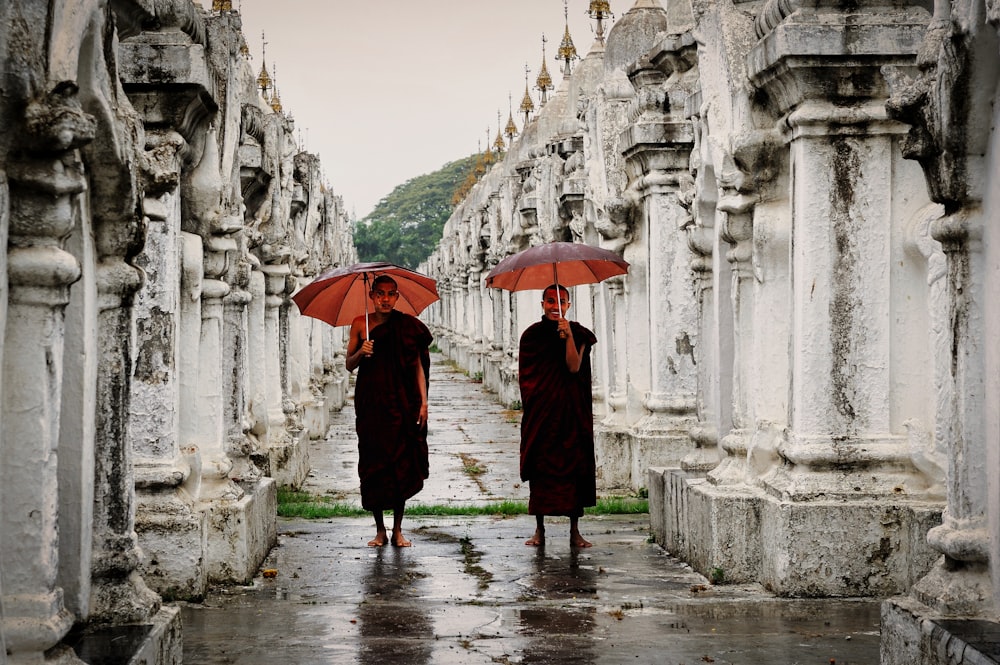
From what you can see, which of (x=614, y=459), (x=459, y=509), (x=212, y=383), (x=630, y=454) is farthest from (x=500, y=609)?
(x=614, y=459)

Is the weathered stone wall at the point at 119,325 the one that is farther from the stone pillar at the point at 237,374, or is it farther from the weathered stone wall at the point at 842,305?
the weathered stone wall at the point at 842,305

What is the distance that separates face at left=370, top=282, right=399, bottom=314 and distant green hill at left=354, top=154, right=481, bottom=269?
78.9 meters

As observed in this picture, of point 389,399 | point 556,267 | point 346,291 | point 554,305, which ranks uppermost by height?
point 556,267

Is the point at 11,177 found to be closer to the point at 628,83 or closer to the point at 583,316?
the point at 628,83

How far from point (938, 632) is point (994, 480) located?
55 centimetres

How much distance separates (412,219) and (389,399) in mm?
90081

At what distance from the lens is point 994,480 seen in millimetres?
4867

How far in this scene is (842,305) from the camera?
24.8ft

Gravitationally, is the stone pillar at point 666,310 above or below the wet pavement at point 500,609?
above

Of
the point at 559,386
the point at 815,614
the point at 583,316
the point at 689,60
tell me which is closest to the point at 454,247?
the point at 583,316

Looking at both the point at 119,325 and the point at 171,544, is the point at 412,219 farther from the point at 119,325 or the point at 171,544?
the point at 119,325

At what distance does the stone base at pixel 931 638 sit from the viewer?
4.49 meters

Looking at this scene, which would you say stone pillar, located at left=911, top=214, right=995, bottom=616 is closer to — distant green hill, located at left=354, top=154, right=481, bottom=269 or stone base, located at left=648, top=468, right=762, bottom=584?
stone base, located at left=648, top=468, right=762, bottom=584

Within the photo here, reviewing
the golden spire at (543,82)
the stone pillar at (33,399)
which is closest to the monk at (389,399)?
the stone pillar at (33,399)
